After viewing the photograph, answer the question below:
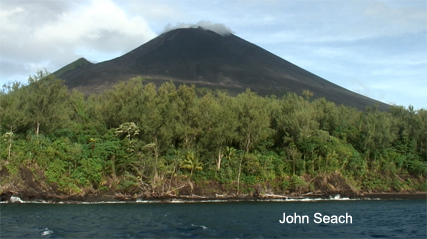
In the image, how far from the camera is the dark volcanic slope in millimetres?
130250

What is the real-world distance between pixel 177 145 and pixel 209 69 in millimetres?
103259

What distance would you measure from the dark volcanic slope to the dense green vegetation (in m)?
68.6

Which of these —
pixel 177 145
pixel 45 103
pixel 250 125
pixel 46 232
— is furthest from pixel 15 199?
pixel 250 125

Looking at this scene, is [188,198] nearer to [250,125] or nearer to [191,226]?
[250,125]

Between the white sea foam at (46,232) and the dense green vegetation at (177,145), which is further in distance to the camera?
the dense green vegetation at (177,145)

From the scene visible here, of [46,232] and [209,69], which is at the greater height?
[209,69]

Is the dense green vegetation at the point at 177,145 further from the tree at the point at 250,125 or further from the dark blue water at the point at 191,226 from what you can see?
the dark blue water at the point at 191,226

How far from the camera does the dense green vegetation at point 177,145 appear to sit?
132ft

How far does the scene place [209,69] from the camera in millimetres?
148000

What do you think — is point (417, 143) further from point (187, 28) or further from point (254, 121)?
point (187, 28)

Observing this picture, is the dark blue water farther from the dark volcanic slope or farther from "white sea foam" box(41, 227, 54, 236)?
the dark volcanic slope

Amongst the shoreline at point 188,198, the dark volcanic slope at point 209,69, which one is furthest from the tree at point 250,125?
the dark volcanic slope at point 209,69

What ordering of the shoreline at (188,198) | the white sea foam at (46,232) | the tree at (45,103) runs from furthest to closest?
the tree at (45,103) → the shoreline at (188,198) → the white sea foam at (46,232)

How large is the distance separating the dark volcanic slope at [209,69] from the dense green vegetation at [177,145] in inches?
2702
